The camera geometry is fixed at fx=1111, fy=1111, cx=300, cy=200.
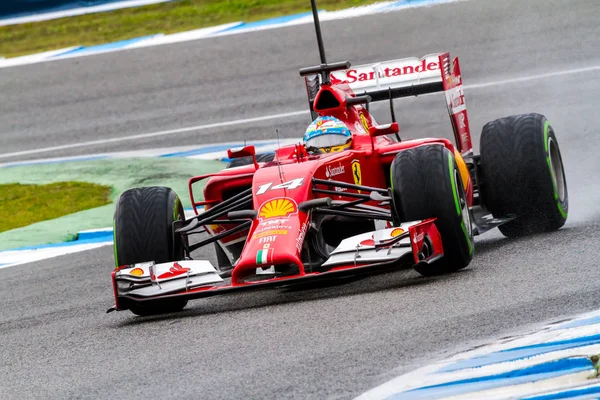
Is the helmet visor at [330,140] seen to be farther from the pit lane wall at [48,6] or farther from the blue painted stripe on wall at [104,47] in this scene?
the pit lane wall at [48,6]

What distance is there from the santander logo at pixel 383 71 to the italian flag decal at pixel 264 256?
10.9ft

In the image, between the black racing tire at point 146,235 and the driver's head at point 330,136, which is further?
the driver's head at point 330,136

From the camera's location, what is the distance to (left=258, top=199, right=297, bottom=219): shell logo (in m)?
6.97

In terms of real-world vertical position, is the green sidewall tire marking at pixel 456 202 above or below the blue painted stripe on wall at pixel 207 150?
below

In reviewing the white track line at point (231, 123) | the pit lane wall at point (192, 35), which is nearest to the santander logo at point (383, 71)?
the white track line at point (231, 123)

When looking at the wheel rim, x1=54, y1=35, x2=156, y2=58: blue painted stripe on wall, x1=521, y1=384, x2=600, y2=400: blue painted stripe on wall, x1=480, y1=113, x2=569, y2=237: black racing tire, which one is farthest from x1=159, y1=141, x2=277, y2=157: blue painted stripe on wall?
x1=521, y1=384, x2=600, y2=400: blue painted stripe on wall

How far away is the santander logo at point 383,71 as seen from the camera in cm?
937

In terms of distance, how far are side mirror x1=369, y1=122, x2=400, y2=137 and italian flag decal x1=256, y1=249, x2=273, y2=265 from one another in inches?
63.5

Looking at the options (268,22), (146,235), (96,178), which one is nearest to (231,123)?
(96,178)

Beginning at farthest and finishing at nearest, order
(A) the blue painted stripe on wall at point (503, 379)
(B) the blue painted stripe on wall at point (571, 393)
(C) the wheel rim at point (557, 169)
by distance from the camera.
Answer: (C) the wheel rim at point (557, 169), (A) the blue painted stripe on wall at point (503, 379), (B) the blue painted stripe on wall at point (571, 393)

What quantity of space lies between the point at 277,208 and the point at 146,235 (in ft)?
3.08

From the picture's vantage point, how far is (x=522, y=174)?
8.10 m

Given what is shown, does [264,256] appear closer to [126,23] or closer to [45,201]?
[45,201]

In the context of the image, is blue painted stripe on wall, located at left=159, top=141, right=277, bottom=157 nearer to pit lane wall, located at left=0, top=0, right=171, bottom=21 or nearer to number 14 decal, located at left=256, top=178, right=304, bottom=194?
pit lane wall, located at left=0, top=0, right=171, bottom=21
